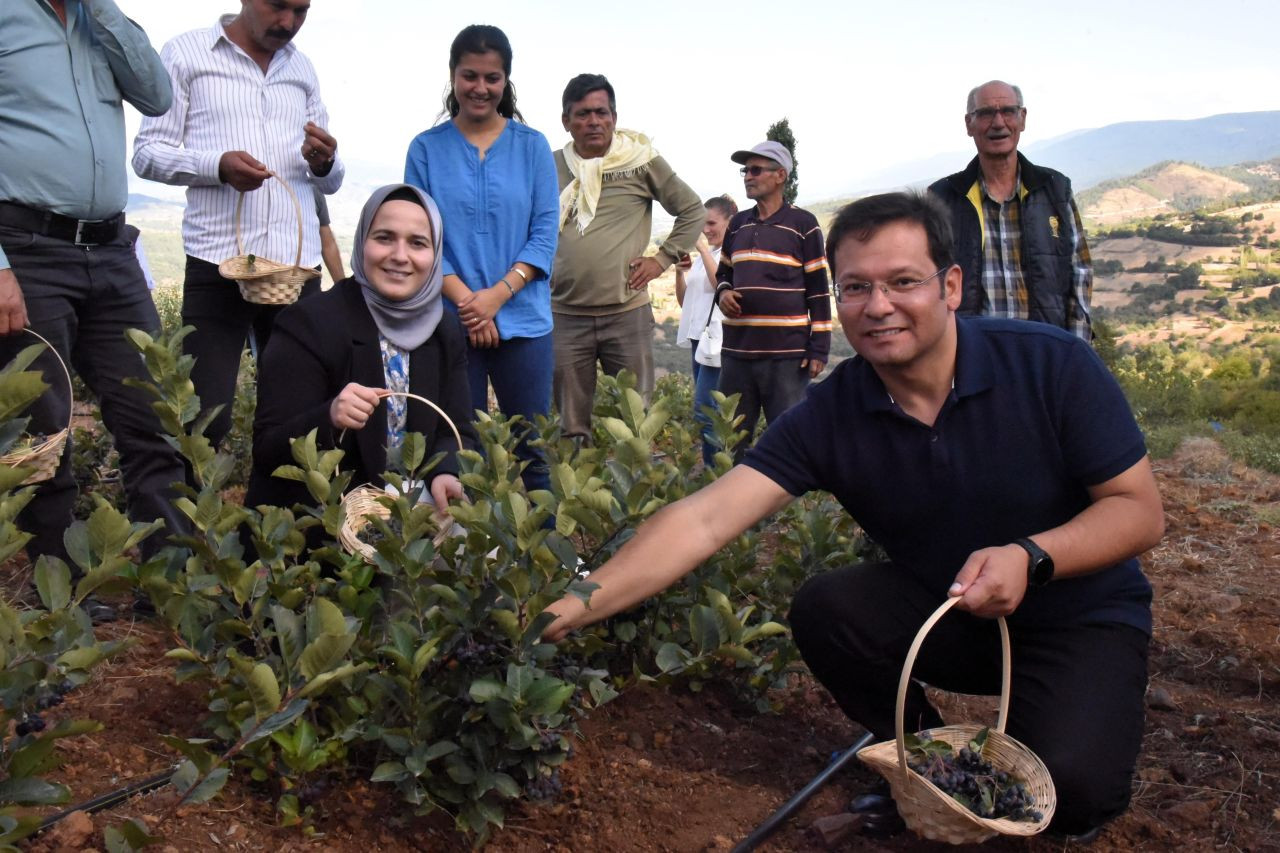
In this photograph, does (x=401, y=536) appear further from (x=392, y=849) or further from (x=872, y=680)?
(x=872, y=680)

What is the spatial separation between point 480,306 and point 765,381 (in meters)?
1.94

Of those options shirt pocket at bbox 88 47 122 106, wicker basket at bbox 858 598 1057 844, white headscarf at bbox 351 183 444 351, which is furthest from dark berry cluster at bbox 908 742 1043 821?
shirt pocket at bbox 88 47 122 106

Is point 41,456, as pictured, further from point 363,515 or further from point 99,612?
point 363,515

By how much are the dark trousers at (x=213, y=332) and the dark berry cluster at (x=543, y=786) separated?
1.92 m

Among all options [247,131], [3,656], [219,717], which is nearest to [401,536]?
[219,717]

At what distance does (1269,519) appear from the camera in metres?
5.83

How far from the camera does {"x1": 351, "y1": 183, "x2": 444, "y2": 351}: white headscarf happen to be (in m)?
3.15

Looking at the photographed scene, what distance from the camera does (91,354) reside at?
330 cm

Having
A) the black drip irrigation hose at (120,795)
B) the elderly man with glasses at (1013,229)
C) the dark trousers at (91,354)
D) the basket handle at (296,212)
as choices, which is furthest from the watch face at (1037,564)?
the basket handle at (296,212)

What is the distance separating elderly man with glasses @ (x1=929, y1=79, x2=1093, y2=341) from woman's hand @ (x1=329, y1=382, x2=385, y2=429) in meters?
2.58

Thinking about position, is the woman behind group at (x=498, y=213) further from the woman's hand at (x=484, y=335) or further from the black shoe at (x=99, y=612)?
the black shoe at (x=99, y=612)

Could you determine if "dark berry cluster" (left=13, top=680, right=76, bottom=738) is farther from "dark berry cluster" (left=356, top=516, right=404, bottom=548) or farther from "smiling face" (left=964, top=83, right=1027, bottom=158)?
"smiling face" (left=964, top=83, right=1027, bottom=158)

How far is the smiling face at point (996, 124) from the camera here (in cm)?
425

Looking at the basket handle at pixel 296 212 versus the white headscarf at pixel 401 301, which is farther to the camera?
the basket handle at pixel 296 212
